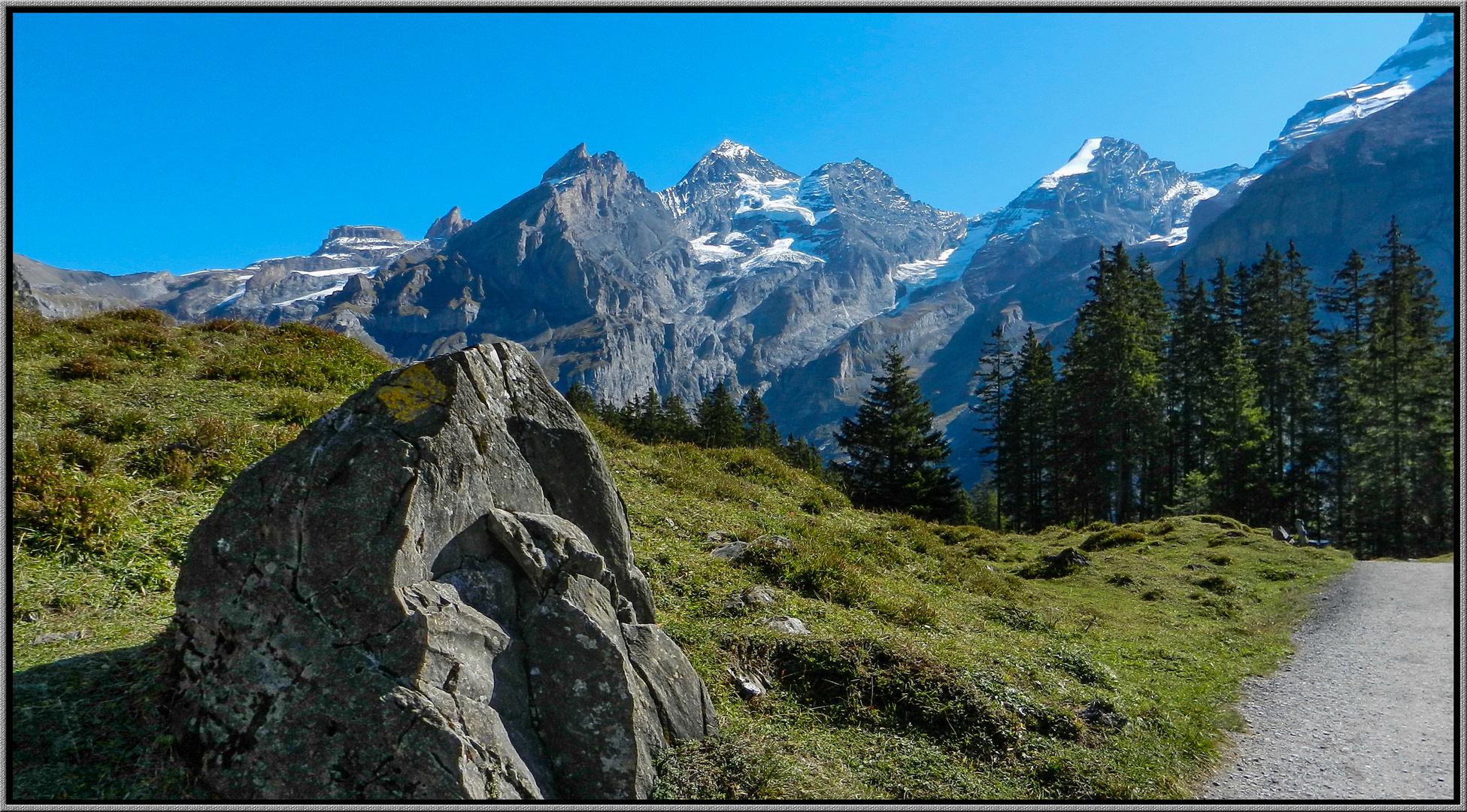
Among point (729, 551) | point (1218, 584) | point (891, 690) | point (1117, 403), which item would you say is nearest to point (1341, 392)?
point (1117, 403)

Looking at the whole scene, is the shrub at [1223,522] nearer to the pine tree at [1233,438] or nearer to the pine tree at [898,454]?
the pine tree at [1233,438]

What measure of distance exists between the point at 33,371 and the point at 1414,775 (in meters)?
20.7

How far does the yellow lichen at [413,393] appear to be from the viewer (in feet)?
16.3

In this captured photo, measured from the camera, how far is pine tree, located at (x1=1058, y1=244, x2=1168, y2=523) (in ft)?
125

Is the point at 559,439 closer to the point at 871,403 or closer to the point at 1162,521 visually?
the point at 1162,521

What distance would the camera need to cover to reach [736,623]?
8.41m

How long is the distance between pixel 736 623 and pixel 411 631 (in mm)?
4906

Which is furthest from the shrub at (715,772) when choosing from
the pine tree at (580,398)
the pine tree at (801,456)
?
the pine tree at (580,398)

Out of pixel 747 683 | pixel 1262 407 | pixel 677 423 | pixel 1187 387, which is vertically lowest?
pixel 747 683

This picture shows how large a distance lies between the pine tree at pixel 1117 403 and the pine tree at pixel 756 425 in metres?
29.7

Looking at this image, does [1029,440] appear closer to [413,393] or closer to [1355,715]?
[1355,715]

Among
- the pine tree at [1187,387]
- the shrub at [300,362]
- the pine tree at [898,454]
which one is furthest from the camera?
the pine tree at [1187,387]

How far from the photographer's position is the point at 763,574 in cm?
1077

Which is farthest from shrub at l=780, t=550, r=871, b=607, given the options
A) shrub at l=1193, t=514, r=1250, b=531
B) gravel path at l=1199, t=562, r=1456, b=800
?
shrub at l=1193, t=514, r=1250, b=531
